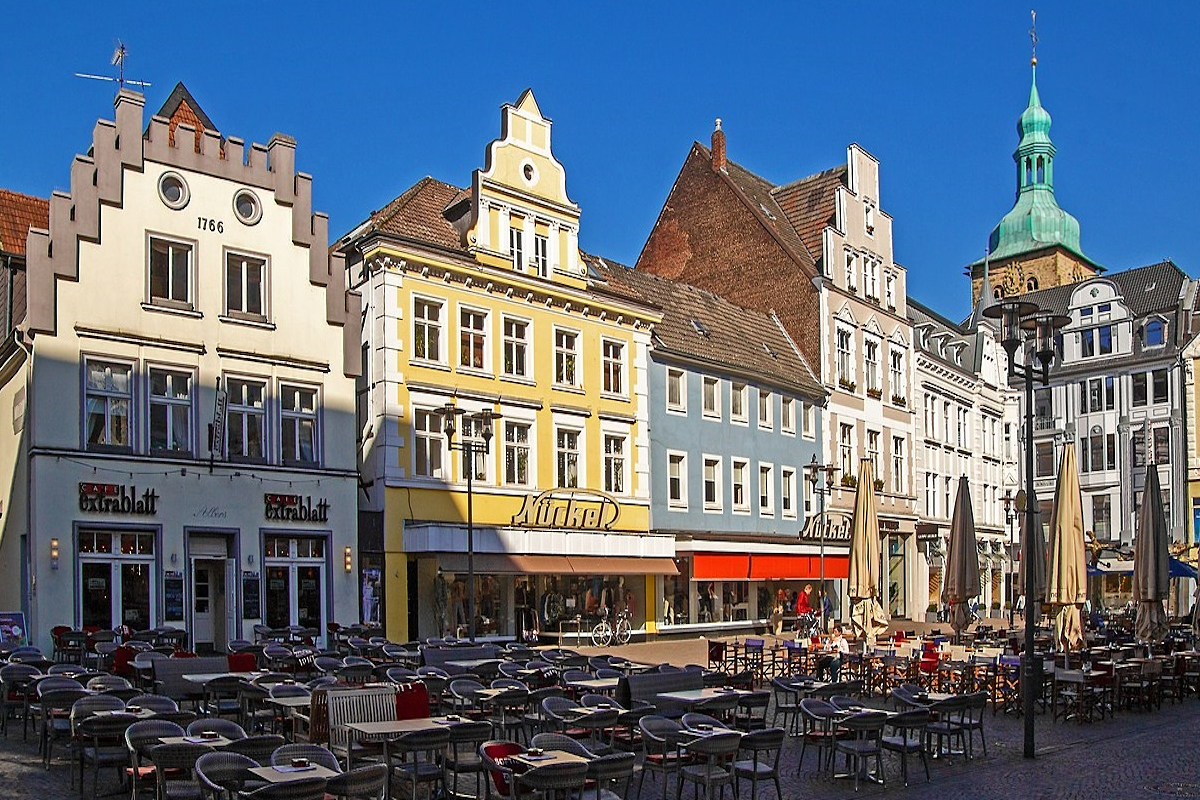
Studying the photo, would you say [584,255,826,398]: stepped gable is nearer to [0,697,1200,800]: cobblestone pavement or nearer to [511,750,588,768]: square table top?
[0,697,1200,800]: cobblestone pavement

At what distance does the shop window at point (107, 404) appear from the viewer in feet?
92.5

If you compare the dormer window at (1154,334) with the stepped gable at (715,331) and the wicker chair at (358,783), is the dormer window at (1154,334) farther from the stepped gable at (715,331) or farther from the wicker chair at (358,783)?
the wicker chair at (358,783)

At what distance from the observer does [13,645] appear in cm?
2347

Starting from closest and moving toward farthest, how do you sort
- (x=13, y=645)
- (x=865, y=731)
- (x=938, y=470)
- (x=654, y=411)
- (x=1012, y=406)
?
(x=865, y=731), (x=13, y=645), (x=654, y=411), (x=938, y=470), (x=1012, y=406)

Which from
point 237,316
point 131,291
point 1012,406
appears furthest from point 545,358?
point 1012,406

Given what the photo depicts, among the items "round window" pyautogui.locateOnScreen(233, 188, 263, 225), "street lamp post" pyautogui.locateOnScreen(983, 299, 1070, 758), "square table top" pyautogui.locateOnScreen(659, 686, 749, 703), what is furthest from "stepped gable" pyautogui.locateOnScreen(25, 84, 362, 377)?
"street lamp post" pyautogui.locateOnScreen(983, 299, 1070, 758)

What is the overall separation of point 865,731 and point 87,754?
8.85m

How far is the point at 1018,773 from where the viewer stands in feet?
53.0

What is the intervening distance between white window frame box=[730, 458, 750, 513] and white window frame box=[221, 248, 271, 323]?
60.6ft

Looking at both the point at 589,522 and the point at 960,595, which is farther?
the point at 589,522

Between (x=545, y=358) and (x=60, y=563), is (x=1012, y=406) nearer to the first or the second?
(x=545, y=358)

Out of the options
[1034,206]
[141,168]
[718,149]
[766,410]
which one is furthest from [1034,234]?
[141,168]

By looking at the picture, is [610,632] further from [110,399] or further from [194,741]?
[194,741]

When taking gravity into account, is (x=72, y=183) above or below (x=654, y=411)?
above
